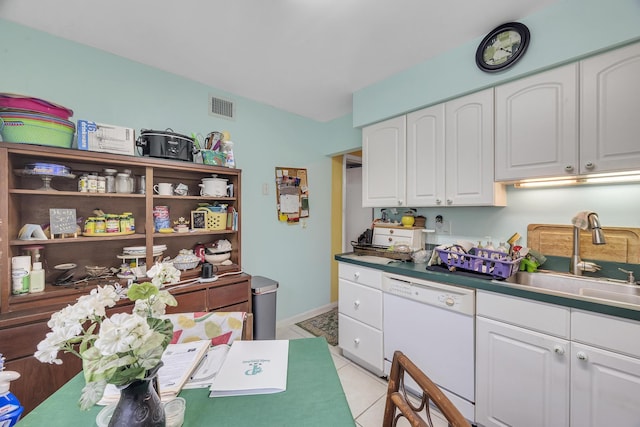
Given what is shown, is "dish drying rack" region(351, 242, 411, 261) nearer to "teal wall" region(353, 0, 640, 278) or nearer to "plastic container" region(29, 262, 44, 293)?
"teal wall" region(353, 0, 640, 278)

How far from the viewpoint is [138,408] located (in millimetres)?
565

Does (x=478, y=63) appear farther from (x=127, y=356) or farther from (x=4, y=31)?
(x=4, y=31)

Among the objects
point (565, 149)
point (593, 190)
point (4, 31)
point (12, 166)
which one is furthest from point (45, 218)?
point (593, 190)

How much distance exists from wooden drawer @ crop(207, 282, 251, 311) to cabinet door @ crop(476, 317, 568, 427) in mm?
1727

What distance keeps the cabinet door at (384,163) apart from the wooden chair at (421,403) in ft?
5.31

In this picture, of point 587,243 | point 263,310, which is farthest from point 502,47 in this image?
point 263,310

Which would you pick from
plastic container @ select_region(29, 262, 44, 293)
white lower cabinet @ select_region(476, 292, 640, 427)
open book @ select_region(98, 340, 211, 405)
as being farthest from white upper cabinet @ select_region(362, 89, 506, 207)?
plastic container @ select_region(29, 262, 44, 293)

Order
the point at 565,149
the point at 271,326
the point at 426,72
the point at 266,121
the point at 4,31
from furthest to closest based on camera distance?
1. the point at 266,121
2. the point at 271,326
3. the point at 426,72
4. the point at 4,31
5. the point at 565,149

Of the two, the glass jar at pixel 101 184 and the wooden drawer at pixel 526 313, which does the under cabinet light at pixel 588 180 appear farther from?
the glass jar at pixel 101 184

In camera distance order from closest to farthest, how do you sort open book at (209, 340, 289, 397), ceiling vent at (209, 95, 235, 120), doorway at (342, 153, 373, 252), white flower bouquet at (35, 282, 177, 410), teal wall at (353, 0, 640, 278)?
white flower bouquet at (35, 282, 177, 410)
open book at (209, 340, 289, 397)
teal wall at (353, 0, 640, 278)
ceiling vent at (209, 95, 235, 120)
doorway at (342, 153, 373, 252)

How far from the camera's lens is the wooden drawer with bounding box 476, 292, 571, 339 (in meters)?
1.24

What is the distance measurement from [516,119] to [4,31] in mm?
3329

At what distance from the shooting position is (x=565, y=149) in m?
1.47

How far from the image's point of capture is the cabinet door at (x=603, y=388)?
109cm
